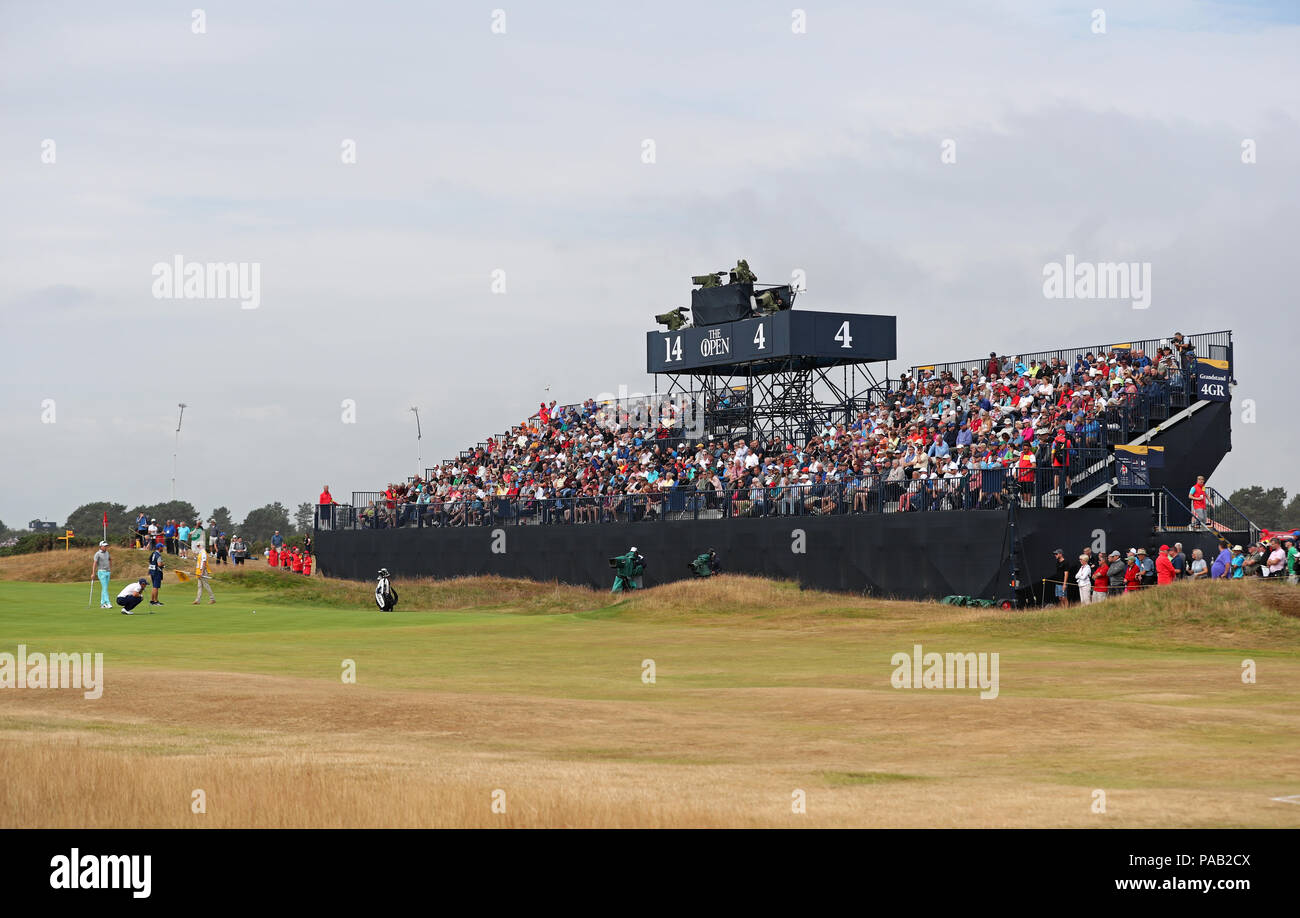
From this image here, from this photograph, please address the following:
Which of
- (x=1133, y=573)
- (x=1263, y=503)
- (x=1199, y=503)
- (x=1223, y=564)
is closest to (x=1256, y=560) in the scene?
(x=1223, y=564)

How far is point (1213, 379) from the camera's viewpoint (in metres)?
42.7

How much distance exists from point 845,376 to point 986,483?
17.5 m

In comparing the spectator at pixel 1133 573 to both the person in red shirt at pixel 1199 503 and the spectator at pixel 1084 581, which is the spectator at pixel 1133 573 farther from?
the person in red shirt at pixel 1199 503

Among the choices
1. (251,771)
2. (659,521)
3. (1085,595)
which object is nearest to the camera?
(251,771)

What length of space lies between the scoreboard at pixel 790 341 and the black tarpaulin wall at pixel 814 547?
996 centimetres

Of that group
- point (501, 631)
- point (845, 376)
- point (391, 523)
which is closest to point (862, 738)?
point (501, 631)

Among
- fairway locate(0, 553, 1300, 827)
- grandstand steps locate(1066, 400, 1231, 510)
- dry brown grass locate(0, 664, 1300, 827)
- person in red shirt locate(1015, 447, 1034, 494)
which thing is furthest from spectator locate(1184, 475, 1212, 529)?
dry brown grass locate(0, 664, 1300, 827)

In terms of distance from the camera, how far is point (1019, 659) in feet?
86.6

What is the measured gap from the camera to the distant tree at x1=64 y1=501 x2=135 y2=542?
5925 inches

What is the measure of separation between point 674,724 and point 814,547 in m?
26.3

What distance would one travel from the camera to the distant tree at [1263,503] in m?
115

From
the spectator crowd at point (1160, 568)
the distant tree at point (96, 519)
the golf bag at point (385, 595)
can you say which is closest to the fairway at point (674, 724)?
the spectator crowd at point (1160, 568)

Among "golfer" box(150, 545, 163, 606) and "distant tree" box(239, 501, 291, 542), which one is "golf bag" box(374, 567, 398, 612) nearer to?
"golfer" box(150, 545, 163, 606)
